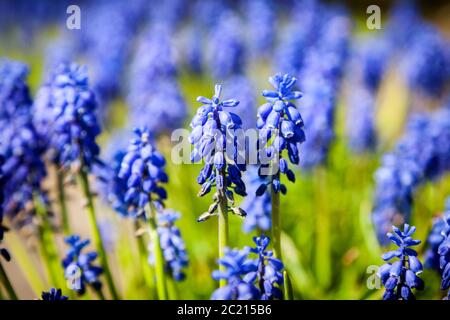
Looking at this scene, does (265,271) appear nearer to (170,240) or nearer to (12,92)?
(170,240)

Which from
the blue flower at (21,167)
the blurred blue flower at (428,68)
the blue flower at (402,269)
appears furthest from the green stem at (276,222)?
the blurred blue flower at (428,68)

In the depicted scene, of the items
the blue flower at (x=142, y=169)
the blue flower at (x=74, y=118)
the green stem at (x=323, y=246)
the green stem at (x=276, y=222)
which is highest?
the blue flower at (x=74, y=118)

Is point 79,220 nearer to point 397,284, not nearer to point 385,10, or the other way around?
point 397,284

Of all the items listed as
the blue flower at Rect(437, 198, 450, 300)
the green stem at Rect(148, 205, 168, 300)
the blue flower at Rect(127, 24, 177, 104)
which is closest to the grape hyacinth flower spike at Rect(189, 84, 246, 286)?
the green stem at Rect(148, 205, 168, 300)

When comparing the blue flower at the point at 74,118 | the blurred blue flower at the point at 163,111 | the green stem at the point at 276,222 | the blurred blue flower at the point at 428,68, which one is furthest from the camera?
the blurred blue flower at the point at 428,68

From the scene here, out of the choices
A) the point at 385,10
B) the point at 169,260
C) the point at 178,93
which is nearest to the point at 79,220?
the point at 178,93

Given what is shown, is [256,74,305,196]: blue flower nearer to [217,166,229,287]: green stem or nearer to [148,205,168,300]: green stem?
[217,166,229,287]: green stem

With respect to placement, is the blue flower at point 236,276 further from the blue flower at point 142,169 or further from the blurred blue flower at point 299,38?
the blurred blue flower at point 299,38
